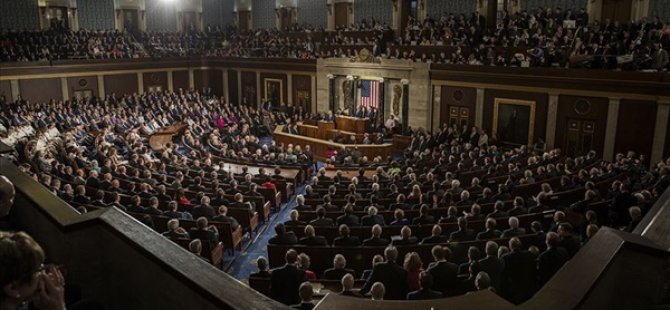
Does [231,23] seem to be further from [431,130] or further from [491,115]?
[491,115]

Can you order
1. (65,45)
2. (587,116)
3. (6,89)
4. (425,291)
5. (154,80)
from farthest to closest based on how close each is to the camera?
(154,80)
(65,45)
(6,89)
(587,116)
(425,291)

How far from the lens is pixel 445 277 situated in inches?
256

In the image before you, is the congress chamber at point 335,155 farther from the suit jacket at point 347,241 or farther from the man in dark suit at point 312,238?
the man in dark suit at point 312,238

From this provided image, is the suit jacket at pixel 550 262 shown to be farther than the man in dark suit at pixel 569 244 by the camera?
No

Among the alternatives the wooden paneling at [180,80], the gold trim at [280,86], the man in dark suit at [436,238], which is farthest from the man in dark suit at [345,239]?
the wooden paneling at [180,80]

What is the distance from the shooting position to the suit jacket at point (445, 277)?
6.51m

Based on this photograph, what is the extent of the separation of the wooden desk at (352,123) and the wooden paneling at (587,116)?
816 centimetres

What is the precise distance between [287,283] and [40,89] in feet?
85.5

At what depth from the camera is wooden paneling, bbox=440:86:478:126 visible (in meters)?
21.7

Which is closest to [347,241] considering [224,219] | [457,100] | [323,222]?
[323,222]

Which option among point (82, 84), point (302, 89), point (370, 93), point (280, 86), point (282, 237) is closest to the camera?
point (282, 237)

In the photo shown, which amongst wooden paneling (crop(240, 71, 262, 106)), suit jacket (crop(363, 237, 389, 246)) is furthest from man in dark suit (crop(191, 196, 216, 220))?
wooden paneling (crop(240, 71, 262, 106))

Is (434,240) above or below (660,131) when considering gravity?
below

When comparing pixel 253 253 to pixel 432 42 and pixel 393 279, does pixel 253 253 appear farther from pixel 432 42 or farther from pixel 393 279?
pixel 432 42
